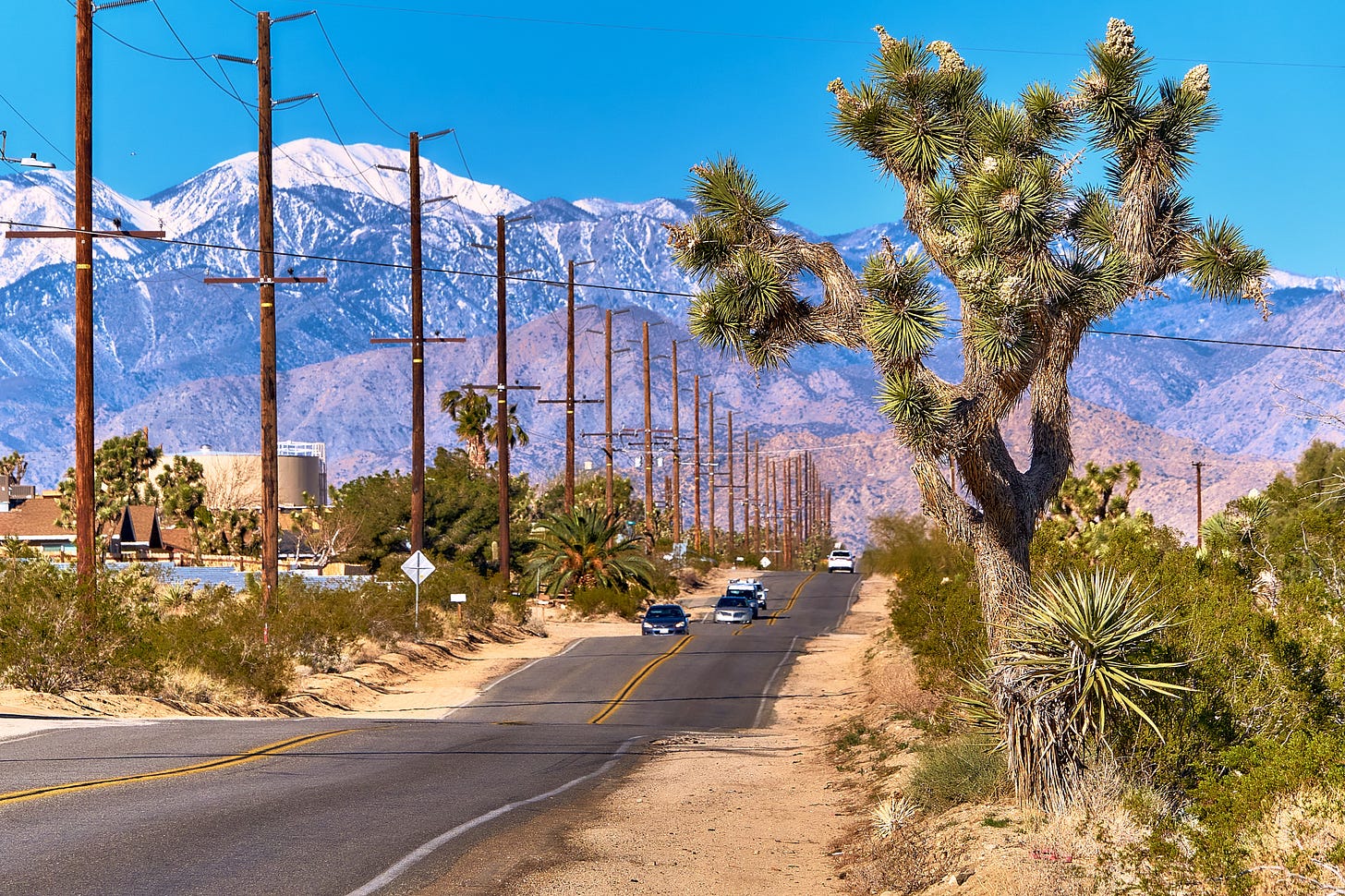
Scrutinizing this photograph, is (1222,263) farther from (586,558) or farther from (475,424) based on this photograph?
(475,424)

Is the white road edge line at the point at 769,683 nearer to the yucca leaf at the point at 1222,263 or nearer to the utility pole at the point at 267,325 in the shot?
the utility pole at the point at 267,325

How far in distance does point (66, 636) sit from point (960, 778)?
1527 cm

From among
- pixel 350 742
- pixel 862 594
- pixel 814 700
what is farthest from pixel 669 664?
pixel 862 594

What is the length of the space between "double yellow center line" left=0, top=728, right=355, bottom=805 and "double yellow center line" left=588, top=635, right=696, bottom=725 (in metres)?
8.18

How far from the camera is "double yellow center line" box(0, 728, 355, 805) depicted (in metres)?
12.9

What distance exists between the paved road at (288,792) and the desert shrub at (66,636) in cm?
278

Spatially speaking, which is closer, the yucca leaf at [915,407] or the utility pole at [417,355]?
the yucca leaf at [915,407]

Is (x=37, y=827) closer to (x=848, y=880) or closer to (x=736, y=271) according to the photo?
(x=848, y=880)

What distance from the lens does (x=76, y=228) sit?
25562mm

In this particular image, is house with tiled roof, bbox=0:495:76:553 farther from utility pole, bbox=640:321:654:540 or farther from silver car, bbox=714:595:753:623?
silver car, bbox=714:595:753:623

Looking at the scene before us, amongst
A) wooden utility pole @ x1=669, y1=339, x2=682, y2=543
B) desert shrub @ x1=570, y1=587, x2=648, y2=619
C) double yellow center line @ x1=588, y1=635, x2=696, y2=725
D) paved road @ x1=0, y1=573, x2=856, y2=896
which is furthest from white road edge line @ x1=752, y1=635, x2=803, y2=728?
wooden utility pole @ x1=669, y1=339, x2=682, y2=543

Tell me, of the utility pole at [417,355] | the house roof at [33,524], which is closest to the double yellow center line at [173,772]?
the utility pole at [417,355]

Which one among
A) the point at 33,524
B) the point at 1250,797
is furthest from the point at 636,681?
the point at 33,524

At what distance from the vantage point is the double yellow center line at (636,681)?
2758cm
